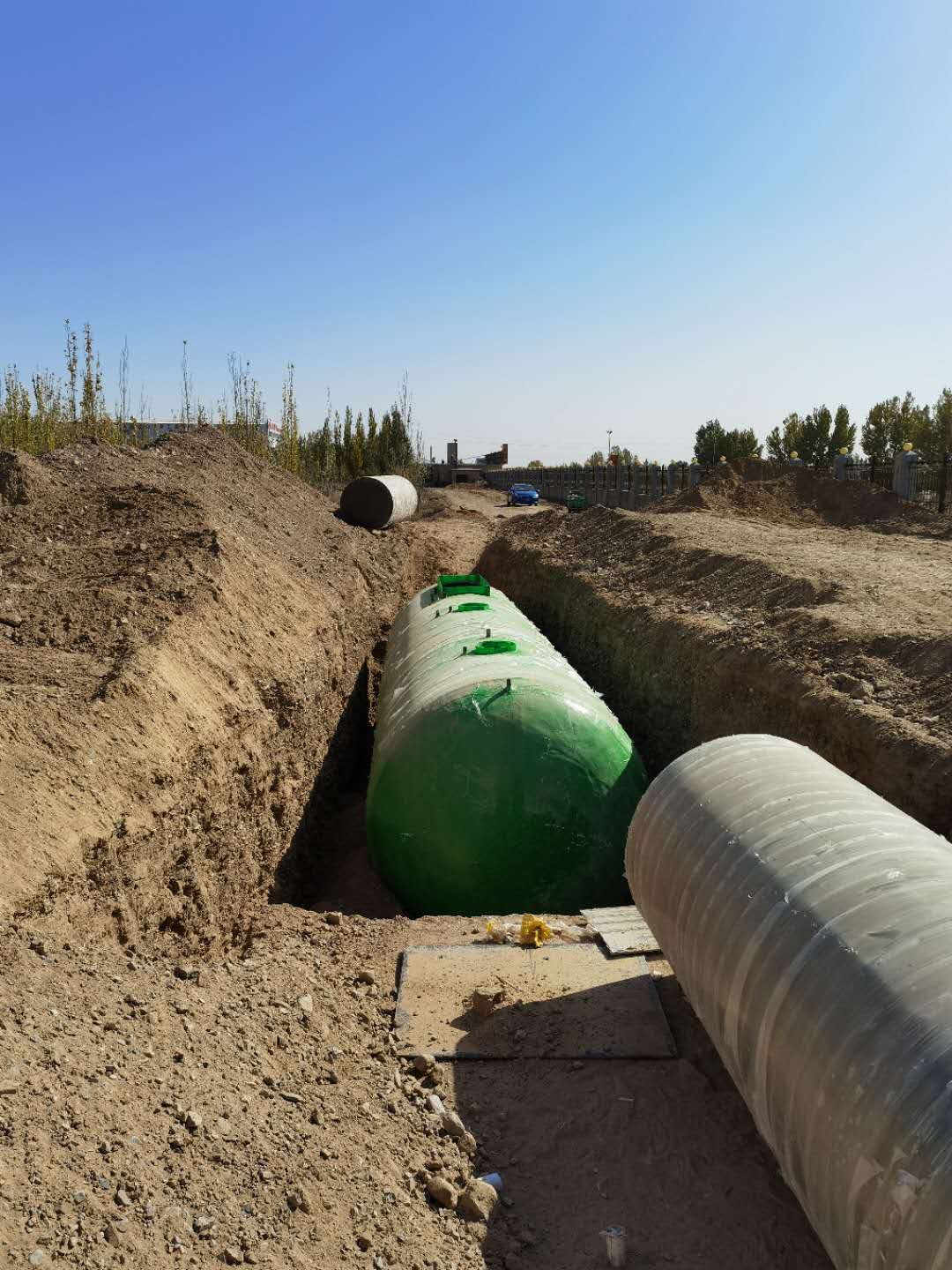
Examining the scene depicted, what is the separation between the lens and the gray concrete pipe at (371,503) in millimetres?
21375

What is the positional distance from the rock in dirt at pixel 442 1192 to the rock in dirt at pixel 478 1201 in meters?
0.04

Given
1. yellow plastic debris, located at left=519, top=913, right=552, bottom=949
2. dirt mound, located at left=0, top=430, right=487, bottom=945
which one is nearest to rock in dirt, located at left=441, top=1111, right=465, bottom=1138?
yellow plastic debris, located at left=519, top=913, right=552, bottom=949

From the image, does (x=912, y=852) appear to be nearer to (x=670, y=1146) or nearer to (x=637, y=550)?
(x=670, y=1146)

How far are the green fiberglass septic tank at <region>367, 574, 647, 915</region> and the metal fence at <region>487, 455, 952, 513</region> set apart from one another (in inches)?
635

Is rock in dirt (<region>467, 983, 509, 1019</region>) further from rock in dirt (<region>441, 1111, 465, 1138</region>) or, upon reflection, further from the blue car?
the blue car

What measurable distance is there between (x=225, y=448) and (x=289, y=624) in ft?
29.6

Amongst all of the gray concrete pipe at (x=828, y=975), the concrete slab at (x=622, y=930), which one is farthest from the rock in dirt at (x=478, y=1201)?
the concrete slab at (x=622, y=930)


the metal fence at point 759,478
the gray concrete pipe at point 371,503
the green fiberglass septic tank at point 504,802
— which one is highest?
the metal fence at point 759,478

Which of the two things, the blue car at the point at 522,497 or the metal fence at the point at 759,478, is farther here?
the blue car at the point at 522,497

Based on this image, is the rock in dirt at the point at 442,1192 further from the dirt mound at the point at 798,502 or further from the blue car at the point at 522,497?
the blue car at the point at 522,497

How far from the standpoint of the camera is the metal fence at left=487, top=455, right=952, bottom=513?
66.5ft

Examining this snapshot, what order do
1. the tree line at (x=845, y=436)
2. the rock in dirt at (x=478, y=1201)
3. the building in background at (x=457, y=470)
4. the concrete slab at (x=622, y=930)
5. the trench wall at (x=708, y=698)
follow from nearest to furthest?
the rock in dirt at (x=478, y=1201) < the concrete slab at (x=622, y=930) < the trench wall at (x=708, y=698) < the tree line at (x=845, y=436) < the building in background at (x=457, y=470)

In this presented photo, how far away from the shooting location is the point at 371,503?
848 inches

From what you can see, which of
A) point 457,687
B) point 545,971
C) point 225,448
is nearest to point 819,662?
point 457,687
